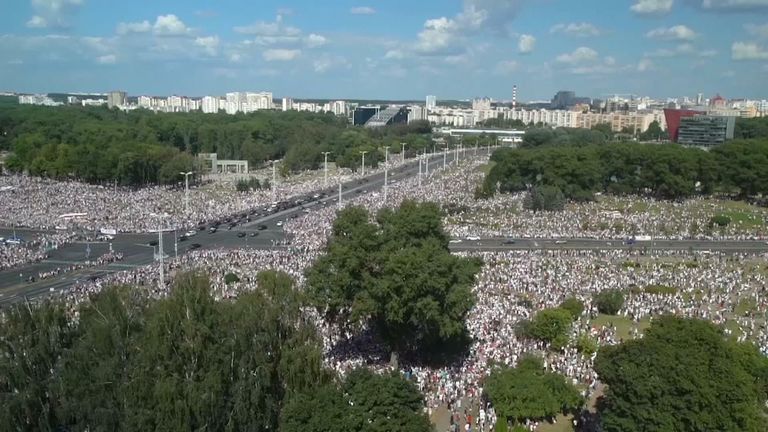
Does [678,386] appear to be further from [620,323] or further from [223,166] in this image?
[223,166]

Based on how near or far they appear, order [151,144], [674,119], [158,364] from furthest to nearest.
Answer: [674,119] → [151,144] → [158,364]

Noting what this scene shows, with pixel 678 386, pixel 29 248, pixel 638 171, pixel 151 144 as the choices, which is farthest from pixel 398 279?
pixel 151 144

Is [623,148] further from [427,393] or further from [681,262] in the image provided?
[427,393]

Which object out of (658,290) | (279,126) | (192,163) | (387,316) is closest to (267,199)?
(192,163)

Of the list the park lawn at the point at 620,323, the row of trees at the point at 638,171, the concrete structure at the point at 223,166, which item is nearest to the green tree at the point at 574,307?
the park lawn at the point at 620,323

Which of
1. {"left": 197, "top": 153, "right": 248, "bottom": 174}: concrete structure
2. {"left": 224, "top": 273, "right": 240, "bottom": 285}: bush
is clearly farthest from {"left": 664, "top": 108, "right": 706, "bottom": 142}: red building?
{"left": 224, "top": 273, "right": 240, "bottom": 285}: bush

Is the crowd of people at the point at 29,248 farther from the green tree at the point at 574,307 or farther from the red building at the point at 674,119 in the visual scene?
the red building at the point at 674,119
